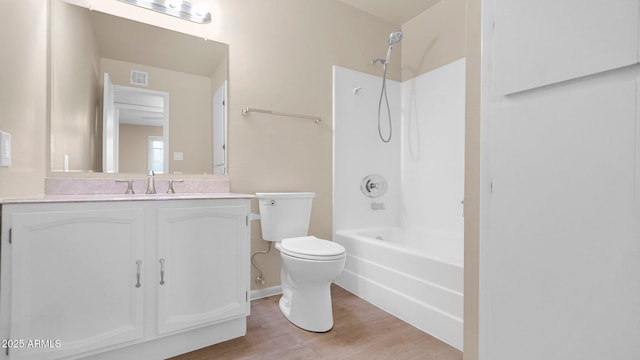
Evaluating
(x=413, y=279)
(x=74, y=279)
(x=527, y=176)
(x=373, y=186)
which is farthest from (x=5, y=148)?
(x=373, y=186)

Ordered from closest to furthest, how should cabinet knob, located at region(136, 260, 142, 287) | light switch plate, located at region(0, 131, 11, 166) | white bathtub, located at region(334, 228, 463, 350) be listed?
light switch plate, located at region(0, 131, 11, 166), cabinet knob, located at region(136, 260, 142, 287), white bathtub, located at region(334, 228, 463, 350)

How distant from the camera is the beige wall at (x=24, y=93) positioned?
3.80ft

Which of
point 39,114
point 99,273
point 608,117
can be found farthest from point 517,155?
point 39,114

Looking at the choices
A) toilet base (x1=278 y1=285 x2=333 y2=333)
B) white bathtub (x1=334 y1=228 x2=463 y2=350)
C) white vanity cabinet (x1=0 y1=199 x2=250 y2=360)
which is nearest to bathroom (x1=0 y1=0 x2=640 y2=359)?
white vanity cabinet (x1=0 y1=199 x2=250 y2=360)

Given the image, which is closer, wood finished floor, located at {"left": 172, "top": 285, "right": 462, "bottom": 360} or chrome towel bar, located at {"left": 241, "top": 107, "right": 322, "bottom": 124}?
wood finished floor, located at {"left": 172, "top": 285, "right": 462, "bottom": 360}

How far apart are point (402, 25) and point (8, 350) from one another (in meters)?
3.53

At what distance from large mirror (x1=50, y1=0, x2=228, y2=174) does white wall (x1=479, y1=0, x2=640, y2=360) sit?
1.72 meters

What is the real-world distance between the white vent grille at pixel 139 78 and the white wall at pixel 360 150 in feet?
4.68

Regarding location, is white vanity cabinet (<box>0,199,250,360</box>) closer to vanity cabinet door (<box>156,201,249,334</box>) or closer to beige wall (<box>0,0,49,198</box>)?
vanity cabinet door (<box>156,201,249,334</box>)

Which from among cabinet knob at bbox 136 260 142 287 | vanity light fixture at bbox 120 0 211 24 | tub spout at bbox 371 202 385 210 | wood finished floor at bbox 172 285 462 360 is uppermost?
vanity light fixture at bbox 120 0 211 24

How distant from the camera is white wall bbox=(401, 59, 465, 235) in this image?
2520mm

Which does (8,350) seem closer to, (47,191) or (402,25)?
(47,191)

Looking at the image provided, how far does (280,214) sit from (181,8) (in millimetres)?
1512

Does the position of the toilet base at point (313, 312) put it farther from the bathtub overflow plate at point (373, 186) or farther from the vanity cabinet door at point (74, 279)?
the bathtub overflow plate at point (373, 186)
